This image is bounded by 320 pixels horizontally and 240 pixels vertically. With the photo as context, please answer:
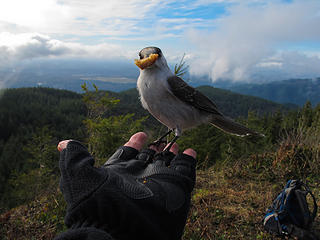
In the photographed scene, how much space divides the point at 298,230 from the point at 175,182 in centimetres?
279

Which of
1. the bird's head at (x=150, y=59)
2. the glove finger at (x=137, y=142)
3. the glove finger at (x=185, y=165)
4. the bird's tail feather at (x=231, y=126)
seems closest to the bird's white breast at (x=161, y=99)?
the bird's head at (x=150, y=59)

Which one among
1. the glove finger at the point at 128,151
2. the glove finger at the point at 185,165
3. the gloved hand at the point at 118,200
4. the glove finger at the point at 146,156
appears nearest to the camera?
the gloved hand at the point at 118,200

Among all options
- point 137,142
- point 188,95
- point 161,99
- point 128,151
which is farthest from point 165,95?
point 128,151

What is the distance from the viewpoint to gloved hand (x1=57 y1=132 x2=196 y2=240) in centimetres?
201

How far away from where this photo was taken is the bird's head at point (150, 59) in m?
2.97

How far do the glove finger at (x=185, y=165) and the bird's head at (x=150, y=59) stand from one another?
1.36 m

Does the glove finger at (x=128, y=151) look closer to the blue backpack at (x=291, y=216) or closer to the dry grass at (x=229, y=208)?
the dry grass at (x=229, y=208)

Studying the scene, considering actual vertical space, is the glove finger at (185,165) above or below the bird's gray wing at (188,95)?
below

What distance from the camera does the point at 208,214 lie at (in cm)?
449

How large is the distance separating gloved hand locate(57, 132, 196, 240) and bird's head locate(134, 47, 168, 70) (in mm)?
1395

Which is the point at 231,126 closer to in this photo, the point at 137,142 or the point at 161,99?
the point at 161,99

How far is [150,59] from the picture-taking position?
2971 mm

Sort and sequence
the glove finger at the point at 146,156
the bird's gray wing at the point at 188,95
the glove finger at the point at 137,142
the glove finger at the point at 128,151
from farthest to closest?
the glove finger at the point at 137,142
the bird's gray wing at the point at 188,95
the glove finger at the point at 146,156
the glove finger at the point at 128,151

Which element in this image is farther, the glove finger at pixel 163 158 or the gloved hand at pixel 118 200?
the glove finger at pixel 163 158
